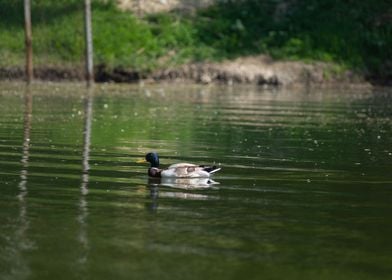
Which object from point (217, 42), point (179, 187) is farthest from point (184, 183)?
point (217, 42)

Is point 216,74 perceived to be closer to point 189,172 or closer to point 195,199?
point 189,172

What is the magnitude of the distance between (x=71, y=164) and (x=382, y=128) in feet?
42.1

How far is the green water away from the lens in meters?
11.8

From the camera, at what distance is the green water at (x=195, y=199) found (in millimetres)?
11844

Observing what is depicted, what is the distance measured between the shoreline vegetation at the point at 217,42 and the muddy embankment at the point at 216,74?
48mm

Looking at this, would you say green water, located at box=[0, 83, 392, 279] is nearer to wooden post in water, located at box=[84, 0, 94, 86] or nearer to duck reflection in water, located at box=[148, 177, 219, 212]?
duck reflection in water, located at box=[148, 177, 219, 212]

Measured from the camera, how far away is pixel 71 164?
65.4 feet

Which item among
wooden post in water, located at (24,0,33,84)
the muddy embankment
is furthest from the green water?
the muddy embankment

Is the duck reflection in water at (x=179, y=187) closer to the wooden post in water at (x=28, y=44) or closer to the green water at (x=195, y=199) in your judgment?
the green water at (x=195, y=199)

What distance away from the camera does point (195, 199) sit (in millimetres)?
16109

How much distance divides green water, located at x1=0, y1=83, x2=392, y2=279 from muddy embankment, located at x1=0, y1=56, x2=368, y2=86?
66.2ft

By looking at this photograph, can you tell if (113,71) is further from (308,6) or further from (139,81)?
(308,6)

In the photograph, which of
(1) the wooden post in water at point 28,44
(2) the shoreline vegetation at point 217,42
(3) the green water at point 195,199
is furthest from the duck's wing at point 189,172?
(2) the shoreline vegetation at point 217,42

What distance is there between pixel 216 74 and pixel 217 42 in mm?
3299
